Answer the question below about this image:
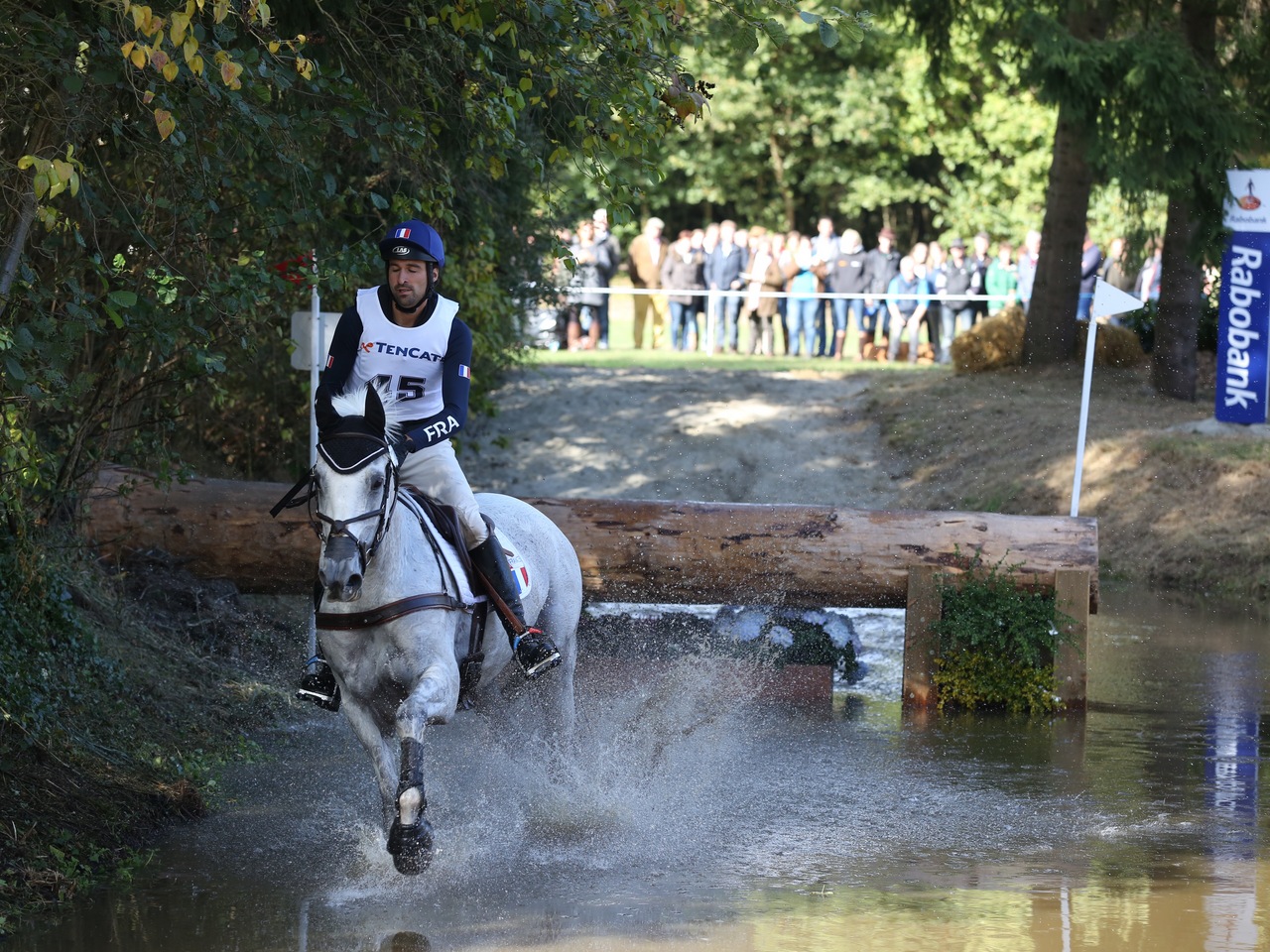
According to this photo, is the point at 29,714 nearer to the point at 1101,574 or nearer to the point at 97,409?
the point at 97,409

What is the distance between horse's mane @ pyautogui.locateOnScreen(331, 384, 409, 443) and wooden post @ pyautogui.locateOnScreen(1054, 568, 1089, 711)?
550 cm

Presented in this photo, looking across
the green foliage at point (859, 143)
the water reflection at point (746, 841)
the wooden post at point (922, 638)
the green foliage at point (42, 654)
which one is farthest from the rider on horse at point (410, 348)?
the green foliage at point (859, 143)

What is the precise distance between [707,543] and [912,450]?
1040cm

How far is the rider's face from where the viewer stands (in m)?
7.09

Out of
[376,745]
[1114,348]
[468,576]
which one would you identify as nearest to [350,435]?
[468,576]

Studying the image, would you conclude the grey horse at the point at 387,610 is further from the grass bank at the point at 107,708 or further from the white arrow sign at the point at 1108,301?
the white arrow sign at the point at 1108,301

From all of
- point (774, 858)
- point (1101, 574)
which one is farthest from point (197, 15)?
point (1101, 574)

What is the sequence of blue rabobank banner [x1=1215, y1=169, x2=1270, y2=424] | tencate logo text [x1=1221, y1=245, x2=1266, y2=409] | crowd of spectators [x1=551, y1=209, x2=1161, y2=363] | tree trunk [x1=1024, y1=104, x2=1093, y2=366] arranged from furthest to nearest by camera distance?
crowd of spectators [x1=551, y1=209, x2=1161, y2=363], tree trunk [x1=1024, y1=104, x2=1093, y2=366], tencate logo text [x1=1221, y1=245, x2=1266, y2=409], blue rabobank banner [x1=1215, y1=169, x2=1270, y2=424]

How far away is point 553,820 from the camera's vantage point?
25.3 feet

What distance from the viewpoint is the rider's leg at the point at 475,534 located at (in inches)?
291

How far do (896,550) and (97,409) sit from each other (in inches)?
209

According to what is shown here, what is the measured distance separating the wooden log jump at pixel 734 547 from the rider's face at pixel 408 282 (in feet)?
13.4

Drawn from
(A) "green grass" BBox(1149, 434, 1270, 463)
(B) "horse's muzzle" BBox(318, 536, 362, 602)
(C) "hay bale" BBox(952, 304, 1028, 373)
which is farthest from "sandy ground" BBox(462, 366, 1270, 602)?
(B) "horse's muzzle" BBox(318, 536, 362, 602)

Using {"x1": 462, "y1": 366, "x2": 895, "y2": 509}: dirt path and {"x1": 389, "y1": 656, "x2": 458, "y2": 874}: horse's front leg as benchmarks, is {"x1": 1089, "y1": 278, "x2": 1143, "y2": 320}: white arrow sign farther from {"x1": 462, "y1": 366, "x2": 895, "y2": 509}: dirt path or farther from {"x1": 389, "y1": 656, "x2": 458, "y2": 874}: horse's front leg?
{"x1": 389, "y1": 656, "x2": 458, "y2": 874}: horse's front leg
